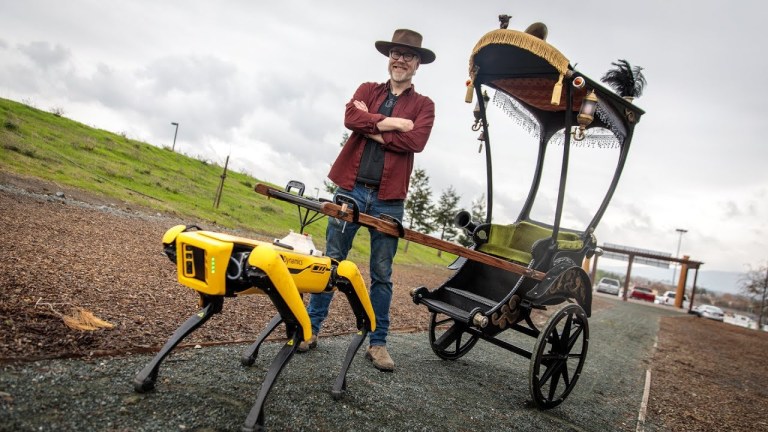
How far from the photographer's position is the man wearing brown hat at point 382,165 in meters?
3.34

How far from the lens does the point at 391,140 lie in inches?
125

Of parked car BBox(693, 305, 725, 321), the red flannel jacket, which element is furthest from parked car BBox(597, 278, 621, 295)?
the red flannel jacket

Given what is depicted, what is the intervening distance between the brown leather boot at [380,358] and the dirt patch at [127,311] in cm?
97

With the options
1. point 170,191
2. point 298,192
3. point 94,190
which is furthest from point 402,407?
point 170,191

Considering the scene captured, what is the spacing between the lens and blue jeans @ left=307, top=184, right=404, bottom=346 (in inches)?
135

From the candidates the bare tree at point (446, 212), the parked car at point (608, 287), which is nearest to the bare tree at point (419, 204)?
the bare tree at point (446, 212)

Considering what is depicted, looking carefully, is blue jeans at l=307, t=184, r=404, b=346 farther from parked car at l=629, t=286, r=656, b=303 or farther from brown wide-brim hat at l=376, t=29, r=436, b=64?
parked car at l=629, t=286, r=656, b=303

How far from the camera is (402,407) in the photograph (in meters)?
2.80

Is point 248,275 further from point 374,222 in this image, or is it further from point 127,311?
point 127,311

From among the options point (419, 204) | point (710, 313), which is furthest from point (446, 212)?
point (710, 313)

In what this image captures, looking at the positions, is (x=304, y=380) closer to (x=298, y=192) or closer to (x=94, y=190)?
(x=298, y=192)

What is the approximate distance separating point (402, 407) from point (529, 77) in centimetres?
332

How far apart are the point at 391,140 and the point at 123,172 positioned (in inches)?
750

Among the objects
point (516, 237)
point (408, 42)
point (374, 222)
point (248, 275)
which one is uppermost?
point (408, 42)
